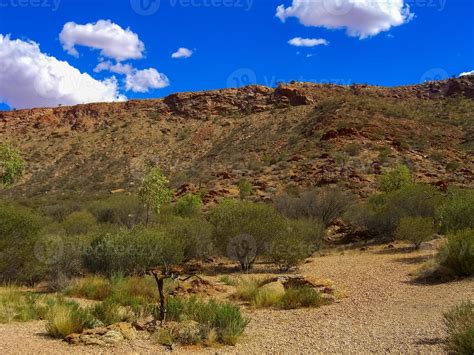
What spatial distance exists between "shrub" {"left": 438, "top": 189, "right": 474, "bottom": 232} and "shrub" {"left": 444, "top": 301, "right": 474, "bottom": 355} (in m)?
11.6

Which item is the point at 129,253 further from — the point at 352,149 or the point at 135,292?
the point at 352,149

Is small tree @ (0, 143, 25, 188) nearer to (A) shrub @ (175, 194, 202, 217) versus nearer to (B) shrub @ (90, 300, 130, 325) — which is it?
(B) shrub @ (90, 300, 130, 325)

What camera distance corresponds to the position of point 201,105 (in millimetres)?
71125

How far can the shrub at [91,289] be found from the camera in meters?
12.0

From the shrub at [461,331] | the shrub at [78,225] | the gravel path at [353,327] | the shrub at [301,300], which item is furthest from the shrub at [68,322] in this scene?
the shrub at [78,225]

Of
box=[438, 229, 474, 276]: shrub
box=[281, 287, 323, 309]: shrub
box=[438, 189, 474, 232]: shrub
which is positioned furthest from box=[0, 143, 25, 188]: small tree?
box=[438, 189, 474, 232]: shrub

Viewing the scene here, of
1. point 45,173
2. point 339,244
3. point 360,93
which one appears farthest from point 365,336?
point 360,93

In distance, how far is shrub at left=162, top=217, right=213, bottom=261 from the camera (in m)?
17.8

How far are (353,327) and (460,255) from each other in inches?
217

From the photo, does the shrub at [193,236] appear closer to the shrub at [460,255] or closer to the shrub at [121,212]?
the shrub at [121,212]

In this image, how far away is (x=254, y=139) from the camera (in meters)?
53.7

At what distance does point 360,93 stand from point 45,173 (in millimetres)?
45476

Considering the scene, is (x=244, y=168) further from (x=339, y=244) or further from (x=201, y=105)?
(x=201, y=105)

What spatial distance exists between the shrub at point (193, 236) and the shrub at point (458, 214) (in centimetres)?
934
